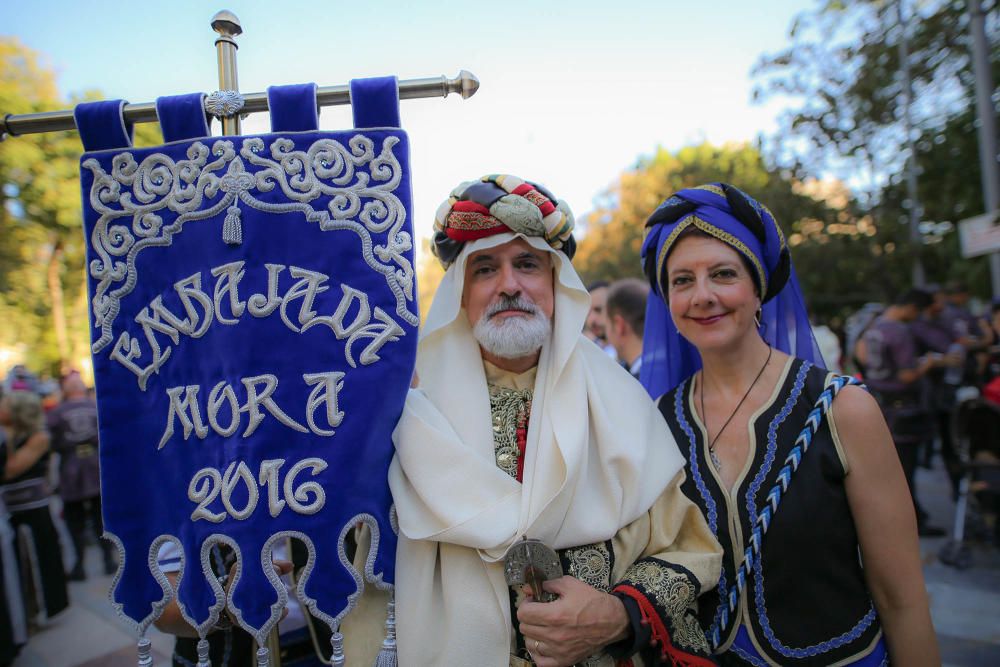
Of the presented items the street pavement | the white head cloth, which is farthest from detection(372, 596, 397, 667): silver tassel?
the street pavement

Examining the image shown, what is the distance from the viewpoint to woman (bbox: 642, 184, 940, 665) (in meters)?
1.71

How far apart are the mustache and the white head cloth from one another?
0.41 ft

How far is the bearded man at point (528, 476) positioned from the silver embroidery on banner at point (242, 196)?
40cm

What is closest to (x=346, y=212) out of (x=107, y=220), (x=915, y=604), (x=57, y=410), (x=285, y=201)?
(x=285, y=201)

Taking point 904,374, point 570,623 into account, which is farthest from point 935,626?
point 570,623

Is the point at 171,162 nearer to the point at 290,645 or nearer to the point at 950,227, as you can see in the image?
the point at 290,645

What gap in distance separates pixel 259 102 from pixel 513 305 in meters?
0.93

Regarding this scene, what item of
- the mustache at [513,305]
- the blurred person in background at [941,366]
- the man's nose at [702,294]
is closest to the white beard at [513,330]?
the mustache at [513,305]

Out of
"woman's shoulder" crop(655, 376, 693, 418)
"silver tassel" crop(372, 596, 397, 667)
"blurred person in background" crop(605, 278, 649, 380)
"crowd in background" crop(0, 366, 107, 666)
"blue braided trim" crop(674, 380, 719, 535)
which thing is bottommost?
"crowd in background" crop(0, 366, 107, 666)

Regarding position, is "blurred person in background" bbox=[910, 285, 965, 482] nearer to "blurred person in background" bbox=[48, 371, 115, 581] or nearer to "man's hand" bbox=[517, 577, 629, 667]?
"man's hand" bbox=[517, 577, 629, 667]

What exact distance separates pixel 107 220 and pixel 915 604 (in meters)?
2.46

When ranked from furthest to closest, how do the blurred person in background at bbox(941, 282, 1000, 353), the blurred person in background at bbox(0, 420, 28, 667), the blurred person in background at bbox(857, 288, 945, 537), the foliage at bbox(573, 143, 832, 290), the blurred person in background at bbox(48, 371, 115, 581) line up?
the foliage at bbox(573, 143, 832, 290)
the blurred person in background at bbox(48, 371, 115, 581)
the blurred person in background at bbox(941, 282, 1000, 353)
the blurred person in background at bbox(857, 288, 945, 537)
the blurred person in background at bbox(0, 420, 28, 667)

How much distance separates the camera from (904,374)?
219 inches

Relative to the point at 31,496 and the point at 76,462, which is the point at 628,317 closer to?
the point at 31,496
